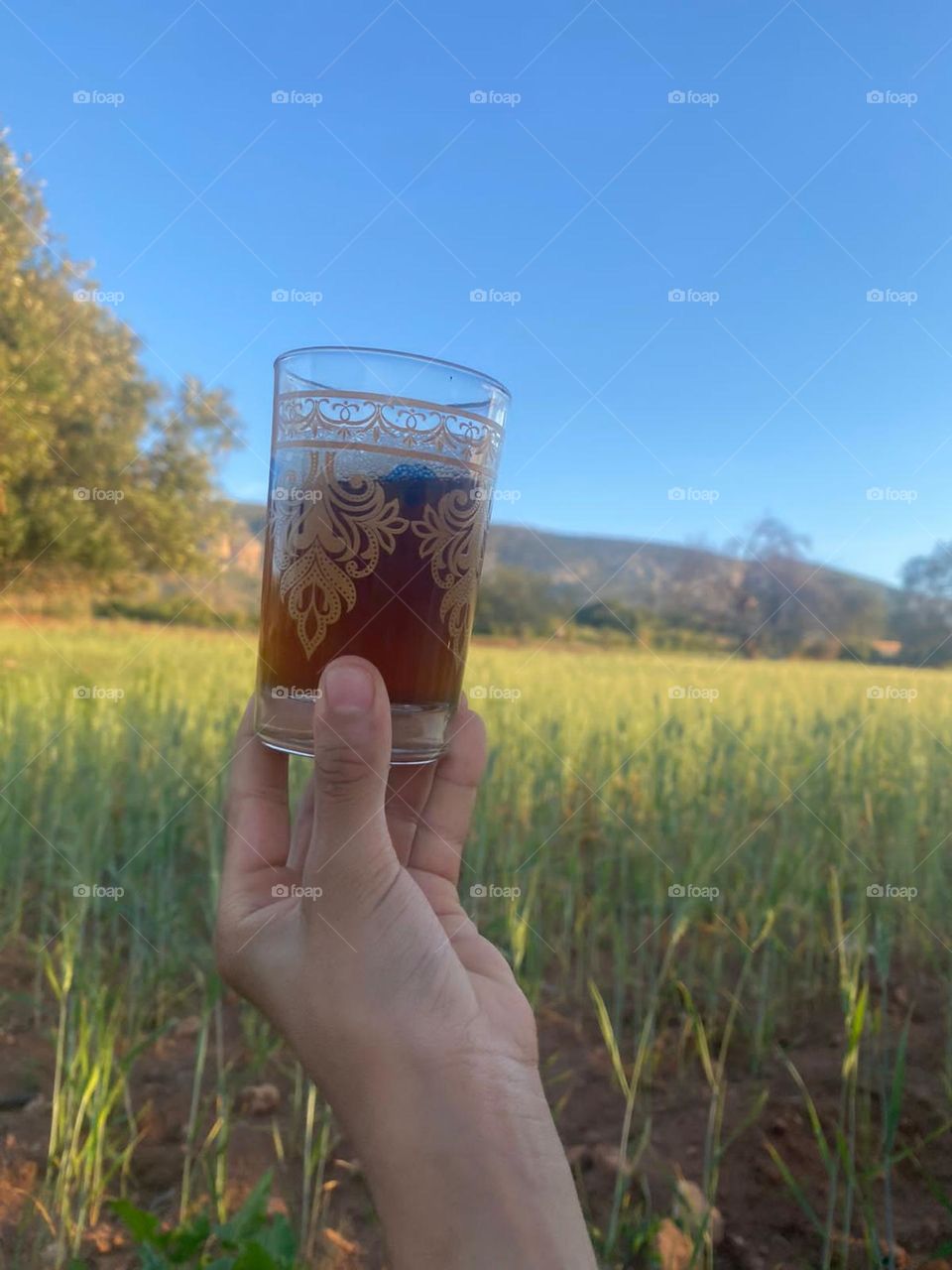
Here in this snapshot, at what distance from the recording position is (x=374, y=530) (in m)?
0.95

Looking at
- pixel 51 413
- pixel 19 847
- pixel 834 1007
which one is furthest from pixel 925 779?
pixel 51 413

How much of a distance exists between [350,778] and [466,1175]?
1.41ft

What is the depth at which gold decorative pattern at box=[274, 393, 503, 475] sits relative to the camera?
0.95m

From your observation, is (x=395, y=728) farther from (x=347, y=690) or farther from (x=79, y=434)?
(x=79, y=434)

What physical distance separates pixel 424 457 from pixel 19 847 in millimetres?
2264

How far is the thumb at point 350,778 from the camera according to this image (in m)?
0.86

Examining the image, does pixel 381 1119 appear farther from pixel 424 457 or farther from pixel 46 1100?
pixel 46 1100

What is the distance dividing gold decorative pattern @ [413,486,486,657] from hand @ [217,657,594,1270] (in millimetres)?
153

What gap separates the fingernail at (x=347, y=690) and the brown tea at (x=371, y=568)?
0.07 m

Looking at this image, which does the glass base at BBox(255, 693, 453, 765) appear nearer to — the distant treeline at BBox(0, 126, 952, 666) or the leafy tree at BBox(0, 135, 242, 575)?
the distant treeline at BBox(0, 126, 952, 666)

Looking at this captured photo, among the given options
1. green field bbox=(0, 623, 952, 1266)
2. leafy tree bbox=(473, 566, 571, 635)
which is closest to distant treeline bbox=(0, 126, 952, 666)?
leafy tree bbox=(473, 566, 571, 635)

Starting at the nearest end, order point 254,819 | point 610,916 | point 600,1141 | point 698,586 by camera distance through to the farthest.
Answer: point 254,819 < point 600,1141 < point 610,916 < point 698,586

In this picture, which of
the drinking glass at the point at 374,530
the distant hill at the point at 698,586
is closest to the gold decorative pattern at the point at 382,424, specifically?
the drinking glass at the point at 374,530

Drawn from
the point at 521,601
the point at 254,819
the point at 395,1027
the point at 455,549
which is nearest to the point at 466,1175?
the point at 395,1027
